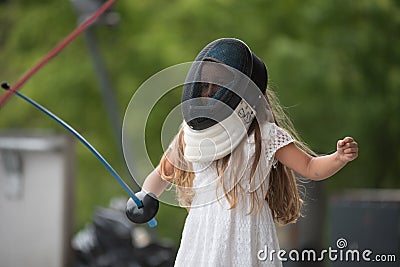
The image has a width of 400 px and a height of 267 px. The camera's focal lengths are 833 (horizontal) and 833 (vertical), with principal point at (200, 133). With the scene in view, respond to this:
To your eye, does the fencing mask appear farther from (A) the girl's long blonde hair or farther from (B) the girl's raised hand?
(B) the girl's raised hand

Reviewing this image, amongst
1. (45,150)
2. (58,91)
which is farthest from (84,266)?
(58,91)

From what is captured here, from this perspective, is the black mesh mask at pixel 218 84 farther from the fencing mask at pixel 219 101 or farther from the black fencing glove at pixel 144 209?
the black fencing glove at pixel 144 209

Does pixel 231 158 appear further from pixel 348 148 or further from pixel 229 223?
pixel 348 148

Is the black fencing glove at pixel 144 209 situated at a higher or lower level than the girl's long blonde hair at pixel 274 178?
lower

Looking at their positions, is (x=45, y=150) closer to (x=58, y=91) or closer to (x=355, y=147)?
(x=58, y=91)

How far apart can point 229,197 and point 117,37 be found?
191 inches

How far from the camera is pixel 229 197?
2260 millimetres

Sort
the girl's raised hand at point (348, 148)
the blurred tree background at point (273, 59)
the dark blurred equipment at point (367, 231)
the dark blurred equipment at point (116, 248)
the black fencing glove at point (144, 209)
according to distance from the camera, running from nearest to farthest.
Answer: the girl's raised hand at point (348, 148)
the black fencing glove at point (144, 209)
the dark blurred equipment at point (367, 231)
the dark blurred equipment at point (116, 248)
the blurred tree background at point (273, 59)

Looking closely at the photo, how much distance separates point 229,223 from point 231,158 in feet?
0.58

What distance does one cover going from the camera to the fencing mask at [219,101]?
2.23 metres

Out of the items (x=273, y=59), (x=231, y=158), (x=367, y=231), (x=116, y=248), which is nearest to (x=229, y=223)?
(x=231, y=158)

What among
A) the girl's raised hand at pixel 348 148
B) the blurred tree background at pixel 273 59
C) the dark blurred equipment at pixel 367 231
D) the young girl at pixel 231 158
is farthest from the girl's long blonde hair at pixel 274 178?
the blurred tree background at pixel 273 59

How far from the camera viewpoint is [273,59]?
6.07 meters

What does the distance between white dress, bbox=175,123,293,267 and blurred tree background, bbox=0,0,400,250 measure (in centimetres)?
321
